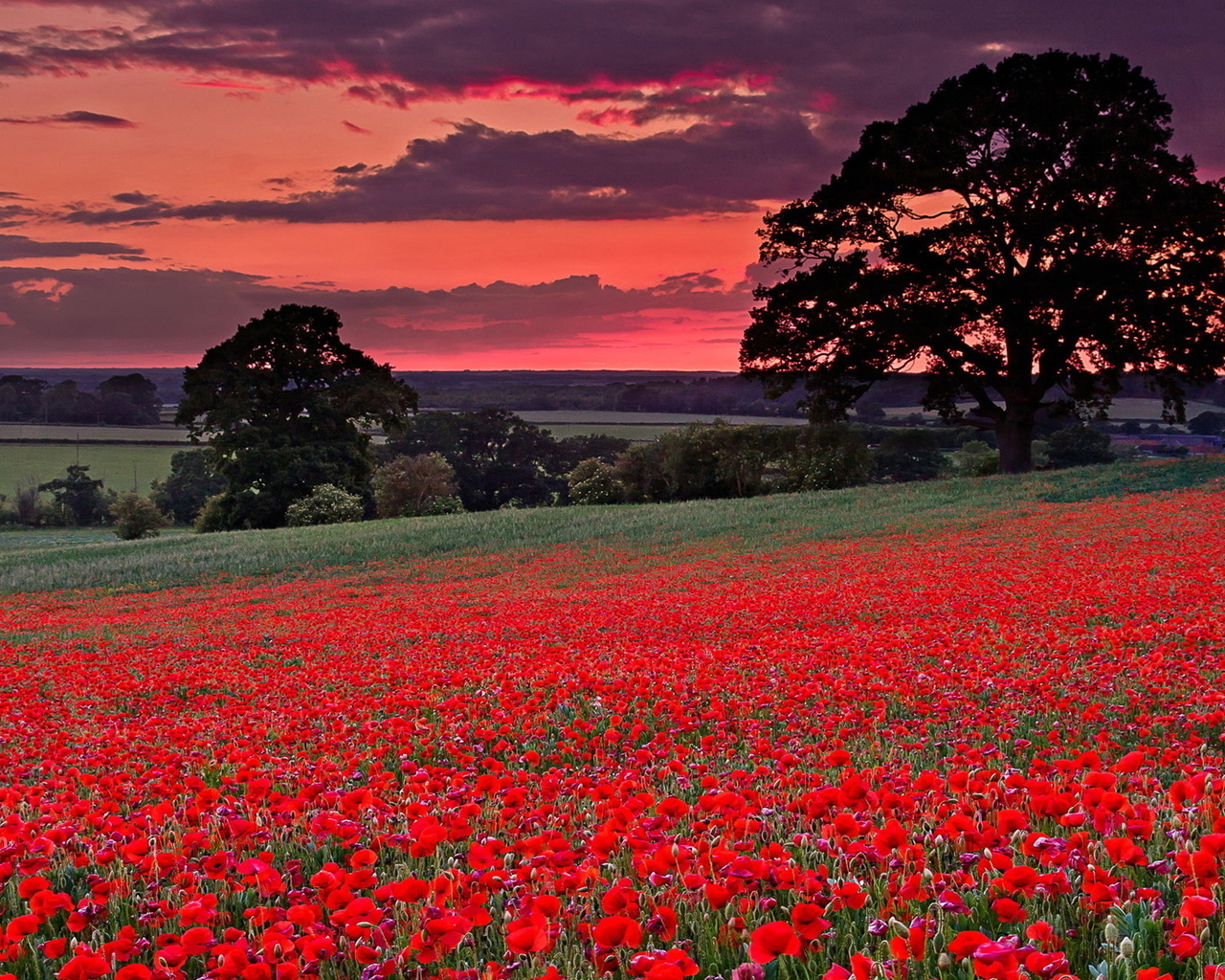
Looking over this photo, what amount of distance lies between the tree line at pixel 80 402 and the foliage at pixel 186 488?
40794 mm

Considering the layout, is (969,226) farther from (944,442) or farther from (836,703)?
(944,442)

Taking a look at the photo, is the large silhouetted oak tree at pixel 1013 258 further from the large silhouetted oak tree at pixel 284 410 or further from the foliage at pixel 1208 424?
the foliage at pixel 1208 424

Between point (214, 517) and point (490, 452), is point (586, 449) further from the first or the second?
point (214, 517)

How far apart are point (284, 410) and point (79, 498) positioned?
48.8 m

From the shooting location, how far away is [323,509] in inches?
1858

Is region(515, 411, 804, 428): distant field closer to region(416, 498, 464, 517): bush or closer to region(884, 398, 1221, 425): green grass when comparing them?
region(884, 398, 1221, 425): green grass

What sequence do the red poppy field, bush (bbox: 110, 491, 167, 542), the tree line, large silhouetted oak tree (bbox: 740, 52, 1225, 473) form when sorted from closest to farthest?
the red poppy field
large silhouetted oak tree (bbox: 740, 52, 1225, 473)
bush (bbox: 110, 491, 167, 542)
the tree line

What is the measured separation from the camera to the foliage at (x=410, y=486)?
6088cm

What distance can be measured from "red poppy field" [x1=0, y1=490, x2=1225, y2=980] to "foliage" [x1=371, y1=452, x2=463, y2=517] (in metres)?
46.9

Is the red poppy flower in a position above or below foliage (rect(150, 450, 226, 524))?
above

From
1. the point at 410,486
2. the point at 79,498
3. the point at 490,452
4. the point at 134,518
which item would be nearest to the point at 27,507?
the point at 79,498

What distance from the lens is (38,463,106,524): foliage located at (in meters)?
87.0

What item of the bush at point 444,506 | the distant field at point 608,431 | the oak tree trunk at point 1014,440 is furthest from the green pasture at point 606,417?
Result: the oak tree trunk at point 1014,440

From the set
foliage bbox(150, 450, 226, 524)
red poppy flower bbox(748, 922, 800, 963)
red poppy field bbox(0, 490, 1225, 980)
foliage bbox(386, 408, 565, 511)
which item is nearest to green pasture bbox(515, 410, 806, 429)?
foliage bbox(386, 408, 565, 511)
